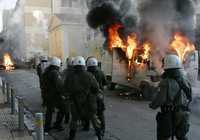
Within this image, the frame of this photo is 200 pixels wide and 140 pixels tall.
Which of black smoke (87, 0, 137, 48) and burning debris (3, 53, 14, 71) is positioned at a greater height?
black smoke (87, 0, 137, 48)

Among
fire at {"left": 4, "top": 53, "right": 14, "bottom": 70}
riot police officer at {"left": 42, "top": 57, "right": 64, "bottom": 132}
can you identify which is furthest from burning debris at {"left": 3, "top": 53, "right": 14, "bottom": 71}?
riot police officer at {"left": 42, "top": 57, "right": 64, "bottom": 132}

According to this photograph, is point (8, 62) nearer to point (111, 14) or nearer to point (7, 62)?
point (7, 62)

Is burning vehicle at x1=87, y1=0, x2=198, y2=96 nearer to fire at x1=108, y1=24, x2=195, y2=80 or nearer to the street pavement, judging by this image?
fire at x1=108, y1=24, x2=195, y2=80

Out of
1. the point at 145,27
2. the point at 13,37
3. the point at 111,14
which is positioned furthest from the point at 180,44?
the point at 13,37

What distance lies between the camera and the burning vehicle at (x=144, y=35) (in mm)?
13953

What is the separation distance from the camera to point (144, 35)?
54.4ft

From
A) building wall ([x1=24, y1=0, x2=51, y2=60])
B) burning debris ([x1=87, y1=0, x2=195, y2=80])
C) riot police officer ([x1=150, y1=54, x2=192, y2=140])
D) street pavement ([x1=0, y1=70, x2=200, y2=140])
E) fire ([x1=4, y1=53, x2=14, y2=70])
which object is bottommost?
street pavement ([x1=0, y1=70, x2=200, y2=140])

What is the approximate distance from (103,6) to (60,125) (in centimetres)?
1259

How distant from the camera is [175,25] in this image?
1714 cm

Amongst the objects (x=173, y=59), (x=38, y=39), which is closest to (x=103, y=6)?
(x=173, y=59)

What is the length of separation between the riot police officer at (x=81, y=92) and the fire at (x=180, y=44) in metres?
9.17

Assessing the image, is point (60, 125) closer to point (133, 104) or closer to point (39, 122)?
point (39, 122)

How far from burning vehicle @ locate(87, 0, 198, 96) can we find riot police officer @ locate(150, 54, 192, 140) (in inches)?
306

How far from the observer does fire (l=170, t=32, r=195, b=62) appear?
1546 cm
